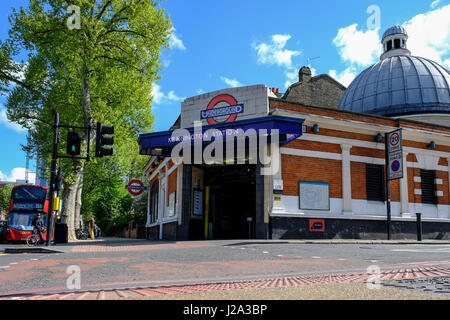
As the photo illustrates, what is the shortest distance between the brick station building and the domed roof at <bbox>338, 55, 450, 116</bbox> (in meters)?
4.99

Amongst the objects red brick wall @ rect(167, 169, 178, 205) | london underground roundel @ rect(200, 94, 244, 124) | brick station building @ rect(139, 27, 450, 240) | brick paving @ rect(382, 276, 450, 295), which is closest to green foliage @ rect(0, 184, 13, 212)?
red brick wall @ rect(167, 169, 178, 205)

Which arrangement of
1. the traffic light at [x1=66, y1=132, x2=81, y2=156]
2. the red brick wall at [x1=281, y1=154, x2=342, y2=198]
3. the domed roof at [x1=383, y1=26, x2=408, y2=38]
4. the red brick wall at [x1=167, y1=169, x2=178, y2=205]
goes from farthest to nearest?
the domed roof at [x1=383, y1=26, x2=408, y2=38] → the red brick wall at [x1=167, y1=169, x2=178, y2=205] → the red brick wall at [x1=281, y1=154, x2=342, y2=198] → the traffic light at [x1=66, y1=132, x2=81, y2=156]

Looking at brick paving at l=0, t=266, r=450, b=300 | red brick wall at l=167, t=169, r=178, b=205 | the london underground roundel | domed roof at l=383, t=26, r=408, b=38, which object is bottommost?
brick paving at l=0, t=266, r=450, b=300

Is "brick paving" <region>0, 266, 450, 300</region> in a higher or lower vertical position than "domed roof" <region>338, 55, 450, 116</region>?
lower

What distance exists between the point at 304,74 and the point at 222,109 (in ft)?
66.6

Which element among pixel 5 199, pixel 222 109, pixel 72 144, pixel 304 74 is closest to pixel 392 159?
pixel 222 109

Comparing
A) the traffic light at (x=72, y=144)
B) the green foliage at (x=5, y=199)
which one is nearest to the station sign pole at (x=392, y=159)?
the traffic light at (x=72, y=144)

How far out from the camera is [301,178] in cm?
1827

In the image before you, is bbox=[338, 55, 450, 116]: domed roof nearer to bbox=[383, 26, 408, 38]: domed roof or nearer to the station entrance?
bbox=[383, 26, 408, 38]: domed roof

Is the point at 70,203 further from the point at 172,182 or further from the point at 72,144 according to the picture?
the point at 72,144

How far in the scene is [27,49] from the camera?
21594 mm

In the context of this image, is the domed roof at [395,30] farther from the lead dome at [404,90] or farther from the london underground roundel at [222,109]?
the london underground roundel at [222,109]

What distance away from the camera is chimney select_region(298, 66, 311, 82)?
121 ft
